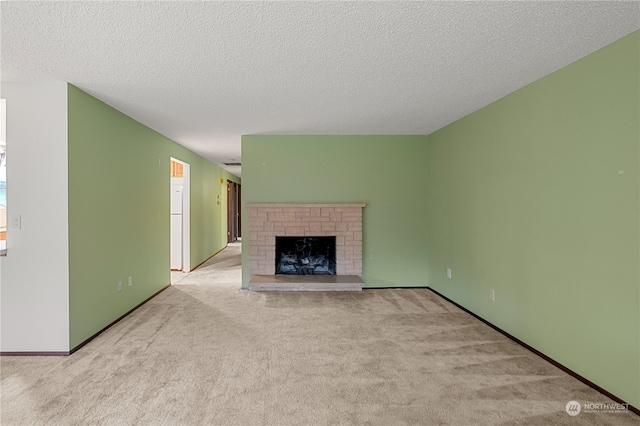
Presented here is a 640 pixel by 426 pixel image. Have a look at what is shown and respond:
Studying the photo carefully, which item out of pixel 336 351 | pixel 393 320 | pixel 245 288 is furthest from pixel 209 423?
pixel 245 288

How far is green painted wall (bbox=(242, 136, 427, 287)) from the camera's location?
5152 mm

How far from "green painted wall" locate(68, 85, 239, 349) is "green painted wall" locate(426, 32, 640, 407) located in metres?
3.97

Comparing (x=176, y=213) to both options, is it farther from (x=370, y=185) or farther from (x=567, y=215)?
(x=567, y=215)

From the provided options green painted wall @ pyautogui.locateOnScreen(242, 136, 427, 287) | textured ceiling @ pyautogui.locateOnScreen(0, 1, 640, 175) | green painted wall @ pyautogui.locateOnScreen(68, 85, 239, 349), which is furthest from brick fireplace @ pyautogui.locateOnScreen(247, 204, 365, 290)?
textured ceiling @ pyautogui.locateOnScreen(0, 1, 640, 175)

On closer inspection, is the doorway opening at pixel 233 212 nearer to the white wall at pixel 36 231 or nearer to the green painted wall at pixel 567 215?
the white wall at pixel 36 231

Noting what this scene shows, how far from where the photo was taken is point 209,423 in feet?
6.39

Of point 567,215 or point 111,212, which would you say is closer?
point 567,215

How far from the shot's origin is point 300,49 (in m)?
2.24

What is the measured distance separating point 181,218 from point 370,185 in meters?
3.66

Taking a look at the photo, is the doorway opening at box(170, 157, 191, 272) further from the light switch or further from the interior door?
the interior door

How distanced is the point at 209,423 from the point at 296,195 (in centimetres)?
357

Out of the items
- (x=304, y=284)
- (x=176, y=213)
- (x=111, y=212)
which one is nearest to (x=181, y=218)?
(x=176, y=213)

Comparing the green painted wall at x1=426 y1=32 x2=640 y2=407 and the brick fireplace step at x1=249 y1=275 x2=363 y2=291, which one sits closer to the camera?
the green painted wall at x1=426 y1=32 x2=640 y2=407

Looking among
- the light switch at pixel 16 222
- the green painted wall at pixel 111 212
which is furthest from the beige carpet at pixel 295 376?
the light switch at pixel 16 222
